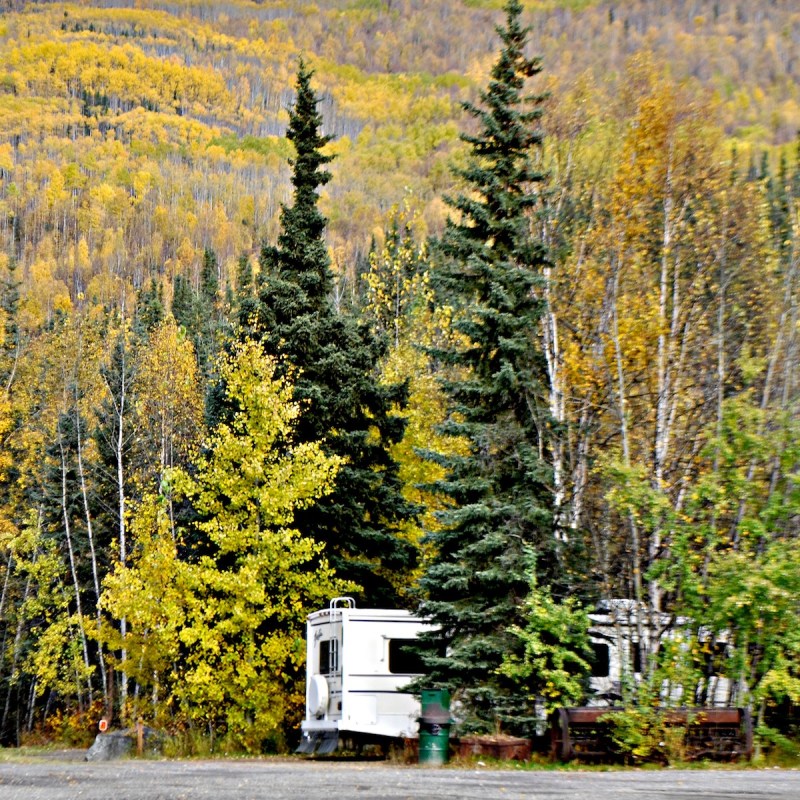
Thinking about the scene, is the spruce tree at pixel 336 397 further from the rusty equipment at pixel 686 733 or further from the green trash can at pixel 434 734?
the rusty equipment at pixel 686 733

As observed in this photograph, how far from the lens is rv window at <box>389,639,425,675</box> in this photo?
21578 millimetres

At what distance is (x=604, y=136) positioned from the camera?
24078 millimetres

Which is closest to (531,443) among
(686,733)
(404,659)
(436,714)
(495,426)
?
(495,426)

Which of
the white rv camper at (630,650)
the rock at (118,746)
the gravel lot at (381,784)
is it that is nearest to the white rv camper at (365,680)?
the gravel lot at (381,784)

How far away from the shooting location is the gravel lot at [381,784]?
41.9 feet

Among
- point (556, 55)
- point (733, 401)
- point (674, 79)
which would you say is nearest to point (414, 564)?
point (733, 401)

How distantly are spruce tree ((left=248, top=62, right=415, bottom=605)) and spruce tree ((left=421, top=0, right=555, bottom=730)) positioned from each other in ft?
17.8

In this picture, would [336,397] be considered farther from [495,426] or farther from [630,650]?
[630,650]

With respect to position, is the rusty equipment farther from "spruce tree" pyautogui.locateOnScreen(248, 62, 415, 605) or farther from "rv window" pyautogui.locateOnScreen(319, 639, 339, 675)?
"spruce tree" pyautogui.locateOnScreen(248, 62, 415, 605)

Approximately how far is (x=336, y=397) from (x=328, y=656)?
7.92 meters

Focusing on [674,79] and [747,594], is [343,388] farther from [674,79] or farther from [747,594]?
[747,594]

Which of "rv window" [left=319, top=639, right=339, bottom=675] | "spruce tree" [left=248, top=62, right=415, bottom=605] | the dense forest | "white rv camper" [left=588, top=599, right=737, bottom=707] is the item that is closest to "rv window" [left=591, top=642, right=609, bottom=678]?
"white rv camper" [left=588, top=599, right=737, bottom=707]

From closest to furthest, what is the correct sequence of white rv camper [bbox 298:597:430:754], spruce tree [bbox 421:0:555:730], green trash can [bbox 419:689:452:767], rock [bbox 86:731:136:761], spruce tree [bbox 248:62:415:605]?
green trash can [bbox 419:689:452:767] < spruce tree [bbox 421:0:555:730] < white rv camper [bbox 298:597:430:754] < rock [bbox 86:731:136:761] < spruce tree [bbox 248:62:415:605]

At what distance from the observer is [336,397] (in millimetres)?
28000
